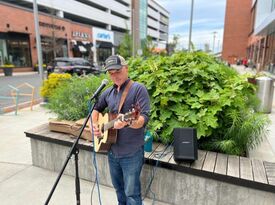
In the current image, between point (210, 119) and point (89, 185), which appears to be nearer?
point (210, 119)

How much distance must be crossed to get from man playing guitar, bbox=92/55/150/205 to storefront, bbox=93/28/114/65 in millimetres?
37048

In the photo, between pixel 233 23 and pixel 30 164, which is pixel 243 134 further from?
pixel 233 23

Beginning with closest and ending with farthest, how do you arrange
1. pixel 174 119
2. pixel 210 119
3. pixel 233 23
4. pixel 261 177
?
pixel 261 177, pixel 210 119, pixel 174 119, pixel 233 23

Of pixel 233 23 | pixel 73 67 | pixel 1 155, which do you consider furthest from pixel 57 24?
pixel 233 23

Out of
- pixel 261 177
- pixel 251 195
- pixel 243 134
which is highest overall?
pixel 243 134

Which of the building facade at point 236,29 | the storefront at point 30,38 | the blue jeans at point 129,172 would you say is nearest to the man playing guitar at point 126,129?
the blue jeans at point 129,172

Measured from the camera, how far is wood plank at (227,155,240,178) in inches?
94.8

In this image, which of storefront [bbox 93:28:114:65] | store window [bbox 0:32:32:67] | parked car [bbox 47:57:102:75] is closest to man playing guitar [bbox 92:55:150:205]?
parked car [bbox 47:57:102:75]

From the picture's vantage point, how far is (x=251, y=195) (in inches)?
93.4

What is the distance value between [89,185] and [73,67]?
44.0 ft

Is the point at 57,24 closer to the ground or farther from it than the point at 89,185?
farther from it

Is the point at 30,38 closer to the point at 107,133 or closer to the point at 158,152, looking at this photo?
the point at 158,152

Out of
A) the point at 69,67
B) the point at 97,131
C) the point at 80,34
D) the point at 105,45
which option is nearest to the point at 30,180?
the point at 97,131

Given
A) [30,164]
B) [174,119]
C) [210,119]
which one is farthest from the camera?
[30,164]
